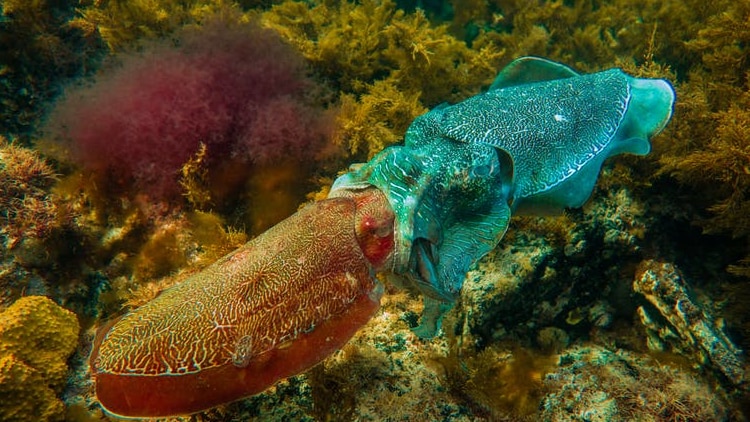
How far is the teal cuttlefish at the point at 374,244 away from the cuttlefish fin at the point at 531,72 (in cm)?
3

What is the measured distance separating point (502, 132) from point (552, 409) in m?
2.18

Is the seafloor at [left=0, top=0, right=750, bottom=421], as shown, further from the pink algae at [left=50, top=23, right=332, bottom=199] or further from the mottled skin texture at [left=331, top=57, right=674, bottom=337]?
the mottled skin texture at [left=331, top=57, right=674, bottom=337]

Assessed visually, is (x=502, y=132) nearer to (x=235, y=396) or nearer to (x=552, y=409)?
(x=552, y=409)

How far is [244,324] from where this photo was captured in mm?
1775

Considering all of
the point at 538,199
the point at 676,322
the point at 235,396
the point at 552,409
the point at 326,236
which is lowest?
the point at 552,409

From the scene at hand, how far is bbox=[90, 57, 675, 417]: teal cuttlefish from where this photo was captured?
1.71 meters

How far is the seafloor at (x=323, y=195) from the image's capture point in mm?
2812

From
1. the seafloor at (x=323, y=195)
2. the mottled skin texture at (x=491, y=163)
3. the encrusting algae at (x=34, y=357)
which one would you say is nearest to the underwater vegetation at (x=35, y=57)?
the seafloor at (x=323, y=195)

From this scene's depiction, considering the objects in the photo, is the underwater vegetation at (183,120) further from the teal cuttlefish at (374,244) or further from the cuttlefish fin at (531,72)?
the cuttlefish fin at (531,72)

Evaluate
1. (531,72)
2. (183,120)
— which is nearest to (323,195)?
(183,120)

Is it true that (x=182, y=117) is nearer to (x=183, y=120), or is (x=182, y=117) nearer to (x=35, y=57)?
(x=183, y=120)

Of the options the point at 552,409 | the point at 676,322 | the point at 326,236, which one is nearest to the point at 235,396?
the point at 326,236

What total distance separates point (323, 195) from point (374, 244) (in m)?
1.74

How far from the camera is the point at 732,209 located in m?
3.26
